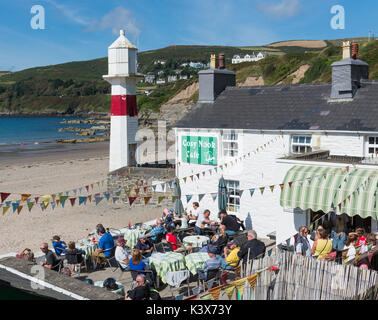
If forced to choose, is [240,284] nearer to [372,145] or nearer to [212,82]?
[372,145]

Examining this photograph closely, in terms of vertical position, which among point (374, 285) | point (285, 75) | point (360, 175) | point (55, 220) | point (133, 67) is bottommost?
point (55, 220)

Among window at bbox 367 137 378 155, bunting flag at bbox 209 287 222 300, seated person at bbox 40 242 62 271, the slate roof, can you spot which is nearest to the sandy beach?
seated person at bbox 40 242 62 271

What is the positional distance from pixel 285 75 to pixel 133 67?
48463mm

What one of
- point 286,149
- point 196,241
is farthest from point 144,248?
point 286,149

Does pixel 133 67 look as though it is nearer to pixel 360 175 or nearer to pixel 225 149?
pixel 225 149

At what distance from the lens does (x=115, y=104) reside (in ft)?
76.9

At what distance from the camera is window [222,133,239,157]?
56.7 feet

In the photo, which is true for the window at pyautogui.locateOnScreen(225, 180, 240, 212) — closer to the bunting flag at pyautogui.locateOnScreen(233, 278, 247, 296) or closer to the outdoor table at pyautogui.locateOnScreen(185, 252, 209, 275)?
the outdoor table at pyautogui.locateOnScreen(185, 252, 209, 275)

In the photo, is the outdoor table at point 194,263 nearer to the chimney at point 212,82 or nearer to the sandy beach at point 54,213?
the sandy beach at point 54,213

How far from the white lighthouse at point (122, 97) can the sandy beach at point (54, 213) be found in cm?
303

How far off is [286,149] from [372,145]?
3085mm

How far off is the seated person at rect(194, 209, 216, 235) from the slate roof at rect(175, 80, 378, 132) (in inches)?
175

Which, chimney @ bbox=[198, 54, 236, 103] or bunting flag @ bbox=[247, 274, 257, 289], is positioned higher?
chimney @ bbox=[198, 54, 236, 103]
